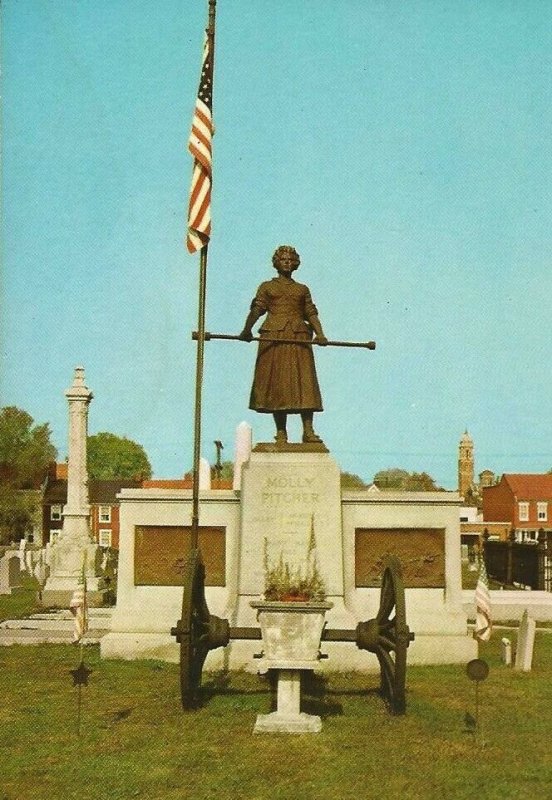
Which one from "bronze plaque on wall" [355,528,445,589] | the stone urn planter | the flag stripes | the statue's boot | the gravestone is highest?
the statue's boot

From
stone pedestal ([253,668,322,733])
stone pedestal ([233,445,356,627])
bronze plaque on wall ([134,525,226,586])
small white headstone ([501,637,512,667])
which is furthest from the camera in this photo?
bronze plaque on wall ([134,525,226,586])

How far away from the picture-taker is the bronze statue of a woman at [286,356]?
10.8 m

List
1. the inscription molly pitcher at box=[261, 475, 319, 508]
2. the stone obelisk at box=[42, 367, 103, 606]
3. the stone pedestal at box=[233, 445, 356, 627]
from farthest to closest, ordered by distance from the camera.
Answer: the stone obelisk at box=[42, 367, 103, 606], the inscription molly pitcher at box=[261, 475, 319, 508], the stone pedestal at box=[233, 445, 356, 627]

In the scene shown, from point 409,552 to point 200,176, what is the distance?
5.00 m

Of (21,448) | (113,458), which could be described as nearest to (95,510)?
(21,448)

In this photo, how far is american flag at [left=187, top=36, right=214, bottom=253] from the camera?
9.61m

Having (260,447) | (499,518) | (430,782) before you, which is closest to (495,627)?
(260,447)

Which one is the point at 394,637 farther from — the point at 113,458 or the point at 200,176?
the point at 113,458

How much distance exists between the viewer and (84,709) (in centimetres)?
806

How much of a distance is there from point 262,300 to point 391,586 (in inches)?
175

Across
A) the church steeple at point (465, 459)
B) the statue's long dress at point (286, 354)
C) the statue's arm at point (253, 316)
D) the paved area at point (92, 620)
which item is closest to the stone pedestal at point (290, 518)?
the statue's long dress at point (286, 354)

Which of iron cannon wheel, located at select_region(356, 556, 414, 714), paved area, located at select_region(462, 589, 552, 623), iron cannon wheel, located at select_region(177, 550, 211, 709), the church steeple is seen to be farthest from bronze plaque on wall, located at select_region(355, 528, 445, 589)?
the church steeple

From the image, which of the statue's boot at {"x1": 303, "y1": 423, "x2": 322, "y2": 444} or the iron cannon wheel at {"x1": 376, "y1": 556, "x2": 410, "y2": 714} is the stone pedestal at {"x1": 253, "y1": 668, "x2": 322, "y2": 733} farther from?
the statue's boot at {"x1": 303, "y1": 423, "x2": 322, "y2": 444}

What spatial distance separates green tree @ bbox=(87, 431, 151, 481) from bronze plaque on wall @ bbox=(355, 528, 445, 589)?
80705 millimetres
